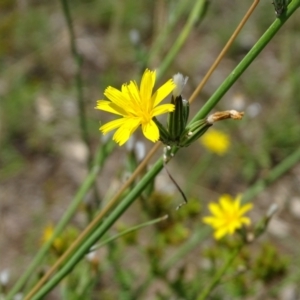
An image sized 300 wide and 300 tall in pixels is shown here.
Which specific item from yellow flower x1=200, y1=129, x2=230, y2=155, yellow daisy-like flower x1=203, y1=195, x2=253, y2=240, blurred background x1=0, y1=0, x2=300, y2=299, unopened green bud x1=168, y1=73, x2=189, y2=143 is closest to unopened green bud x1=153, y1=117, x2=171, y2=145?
unopened green bud x1=168, y1=73, x2=189, y2=143

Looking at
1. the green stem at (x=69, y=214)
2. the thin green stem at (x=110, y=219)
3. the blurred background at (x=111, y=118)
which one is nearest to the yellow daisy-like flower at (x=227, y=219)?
the green stem at (x=69, y=214)

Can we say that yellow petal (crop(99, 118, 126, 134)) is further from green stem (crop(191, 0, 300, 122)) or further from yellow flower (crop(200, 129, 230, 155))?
yellow flower (crop(200, 129, 230, 155))

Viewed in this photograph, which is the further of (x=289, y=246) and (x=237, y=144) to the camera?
(x=237, y=144)

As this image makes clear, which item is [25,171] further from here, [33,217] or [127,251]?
[127,251]

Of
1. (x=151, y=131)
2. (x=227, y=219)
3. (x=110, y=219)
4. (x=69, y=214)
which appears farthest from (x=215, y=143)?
(x=151, y=131)

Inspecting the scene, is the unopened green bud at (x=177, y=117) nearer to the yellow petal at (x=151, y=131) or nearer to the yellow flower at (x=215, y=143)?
the yellow petal at (x=151, y=131)

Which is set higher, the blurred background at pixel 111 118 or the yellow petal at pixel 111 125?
the blurred background at pixel 111 118

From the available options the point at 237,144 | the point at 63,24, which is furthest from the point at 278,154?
the point at 63,24
